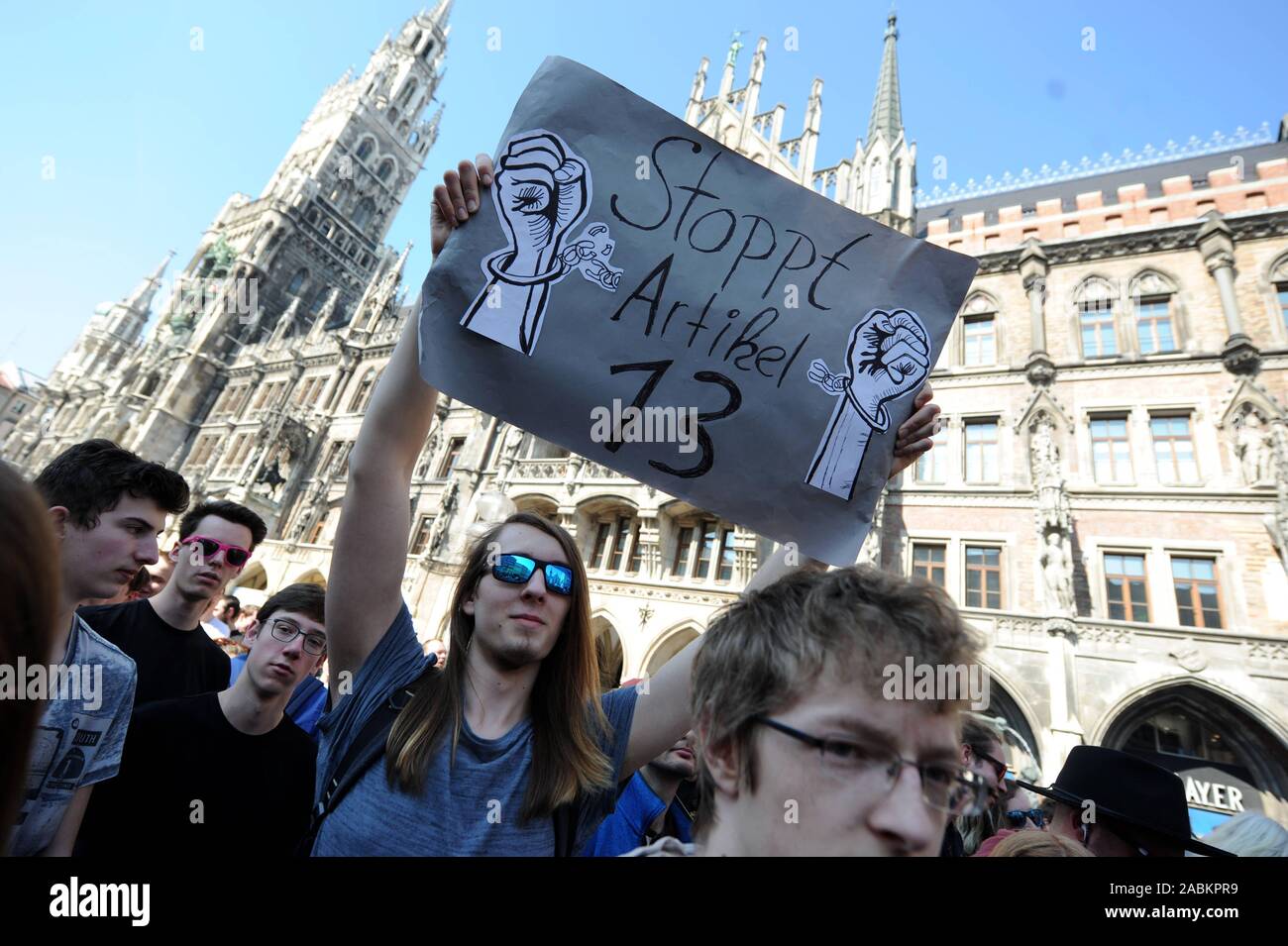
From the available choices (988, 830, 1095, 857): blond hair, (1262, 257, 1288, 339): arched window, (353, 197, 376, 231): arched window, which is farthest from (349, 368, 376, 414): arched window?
(1262, 257, 1288, 339): arched window

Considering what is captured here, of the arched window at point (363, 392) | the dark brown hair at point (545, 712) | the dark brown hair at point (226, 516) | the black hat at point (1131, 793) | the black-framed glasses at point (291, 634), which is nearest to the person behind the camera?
the dark brown hair at point (545, 712)

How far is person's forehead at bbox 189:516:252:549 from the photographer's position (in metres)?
3.81

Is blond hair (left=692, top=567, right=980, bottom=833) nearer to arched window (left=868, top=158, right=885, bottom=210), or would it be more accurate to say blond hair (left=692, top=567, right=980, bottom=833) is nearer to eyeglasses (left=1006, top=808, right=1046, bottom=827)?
eyeglasses (left=1006, top=808, right=1046, bottom=827)

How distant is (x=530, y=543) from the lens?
6.63 feet

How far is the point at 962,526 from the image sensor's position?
1465 centimetres

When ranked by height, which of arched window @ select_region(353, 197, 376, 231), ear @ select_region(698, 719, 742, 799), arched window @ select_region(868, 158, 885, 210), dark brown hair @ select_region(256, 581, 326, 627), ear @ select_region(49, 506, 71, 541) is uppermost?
arched window @ select_region(353, 197, 376, 231)

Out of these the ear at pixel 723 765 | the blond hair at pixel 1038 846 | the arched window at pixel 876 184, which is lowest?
the blond hair at pixel 1038 846

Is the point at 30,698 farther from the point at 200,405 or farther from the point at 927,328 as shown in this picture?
the point at 200,405

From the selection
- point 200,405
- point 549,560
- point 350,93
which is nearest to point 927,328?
point 549,560

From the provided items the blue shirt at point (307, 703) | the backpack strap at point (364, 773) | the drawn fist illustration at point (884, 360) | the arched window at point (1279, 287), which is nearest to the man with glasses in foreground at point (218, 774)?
the backpack strap at point (364, 773)

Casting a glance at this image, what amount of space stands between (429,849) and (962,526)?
1570 centimetres

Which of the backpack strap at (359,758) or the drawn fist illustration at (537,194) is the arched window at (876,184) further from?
the backpack strap at (359,758)

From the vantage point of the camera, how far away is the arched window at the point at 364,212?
4938 centimetres

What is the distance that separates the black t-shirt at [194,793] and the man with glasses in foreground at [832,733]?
206 cm
